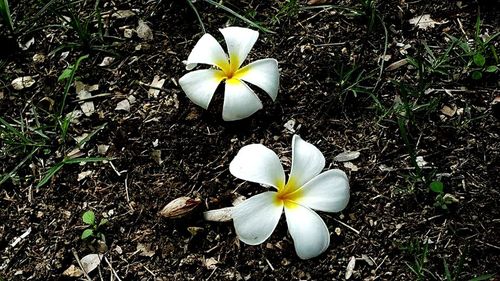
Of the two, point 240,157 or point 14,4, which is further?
point 14,4

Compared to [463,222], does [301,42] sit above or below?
above

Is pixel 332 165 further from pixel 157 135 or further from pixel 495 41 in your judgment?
pixel 495 41

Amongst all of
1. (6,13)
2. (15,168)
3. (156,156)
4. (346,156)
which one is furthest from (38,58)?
(346,156)

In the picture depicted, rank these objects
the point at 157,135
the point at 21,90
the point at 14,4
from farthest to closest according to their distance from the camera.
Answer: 1. the point at 14,4
2. the point at 21,90
3. the point at 157,135

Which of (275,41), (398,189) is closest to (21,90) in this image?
(275,41)

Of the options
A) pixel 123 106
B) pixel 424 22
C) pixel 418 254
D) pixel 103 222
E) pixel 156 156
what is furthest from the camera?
pixel 424 22

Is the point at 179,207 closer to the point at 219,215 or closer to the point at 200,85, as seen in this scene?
the point at 219,215

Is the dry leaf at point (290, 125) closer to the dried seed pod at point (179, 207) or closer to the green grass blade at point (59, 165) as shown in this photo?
the dried seed pod at point (179, 207)
